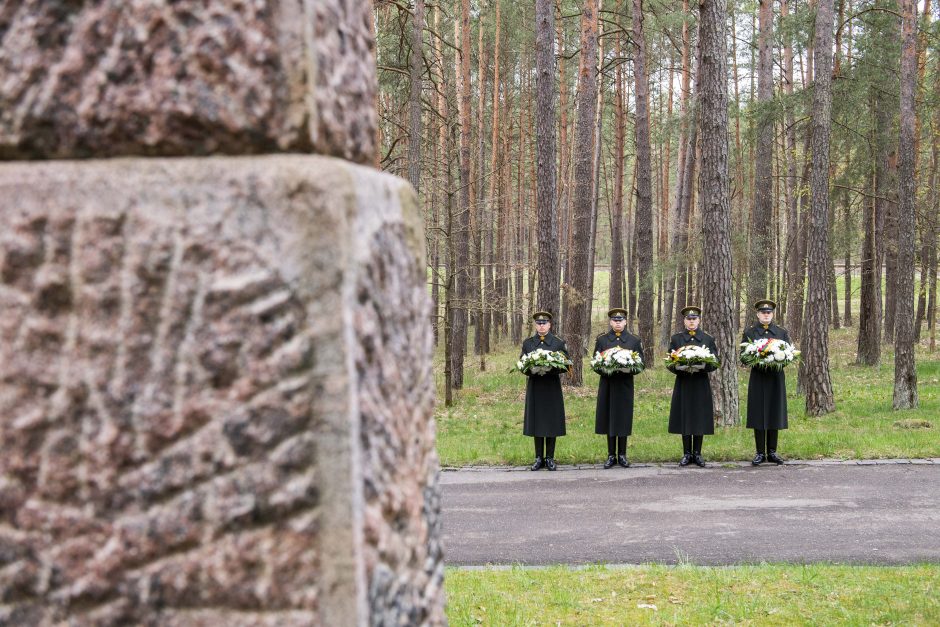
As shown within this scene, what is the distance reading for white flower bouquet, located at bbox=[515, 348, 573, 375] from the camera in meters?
11.6

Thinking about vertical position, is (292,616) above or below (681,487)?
above

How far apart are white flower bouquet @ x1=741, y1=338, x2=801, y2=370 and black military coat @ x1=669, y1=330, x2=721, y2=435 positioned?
52 centimetres

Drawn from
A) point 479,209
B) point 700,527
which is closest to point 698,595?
point 700,527

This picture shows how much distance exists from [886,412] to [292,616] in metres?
15.6

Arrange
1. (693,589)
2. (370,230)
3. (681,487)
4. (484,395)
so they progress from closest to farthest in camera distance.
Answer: (370,230) < (693,589) < (681,487) < (484,395)

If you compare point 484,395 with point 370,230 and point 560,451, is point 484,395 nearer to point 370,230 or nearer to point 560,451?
point 560,451

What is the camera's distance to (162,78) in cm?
113

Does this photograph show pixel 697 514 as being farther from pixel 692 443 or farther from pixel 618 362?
pixel 618 362

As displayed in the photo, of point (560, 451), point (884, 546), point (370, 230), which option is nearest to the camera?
point (370, 230)

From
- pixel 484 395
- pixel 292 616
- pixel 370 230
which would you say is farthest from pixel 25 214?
pixel 484 395

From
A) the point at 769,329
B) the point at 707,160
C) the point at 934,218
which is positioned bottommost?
the point at 769,329

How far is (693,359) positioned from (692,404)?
0.61 meters

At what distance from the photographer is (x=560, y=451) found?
12312 mm

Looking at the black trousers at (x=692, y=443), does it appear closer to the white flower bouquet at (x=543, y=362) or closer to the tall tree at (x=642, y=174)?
the white flower bouquet at (x=543, y=362)
